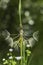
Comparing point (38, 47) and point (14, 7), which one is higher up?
point (14, 7)

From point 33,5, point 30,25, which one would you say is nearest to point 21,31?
point 30,25

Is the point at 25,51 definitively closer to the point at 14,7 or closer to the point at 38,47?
the point at 38,47

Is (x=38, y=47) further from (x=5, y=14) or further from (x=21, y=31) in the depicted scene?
(x=5, y=14)

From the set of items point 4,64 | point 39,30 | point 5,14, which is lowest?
point 4,64

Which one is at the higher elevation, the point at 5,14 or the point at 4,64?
the point at 5,14

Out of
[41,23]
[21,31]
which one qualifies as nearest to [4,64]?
[21,31]
